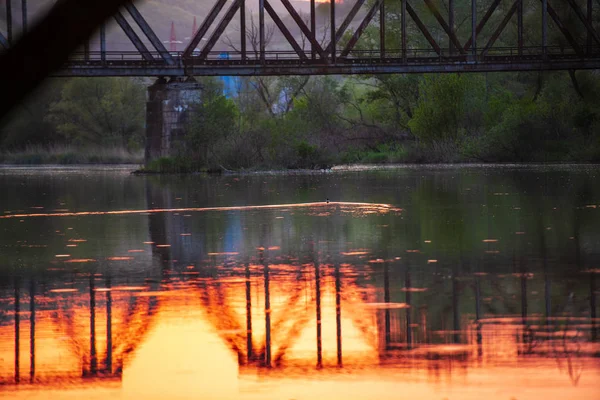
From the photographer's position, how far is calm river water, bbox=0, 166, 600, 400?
7426 millimetres

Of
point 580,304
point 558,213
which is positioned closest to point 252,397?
point 580,304

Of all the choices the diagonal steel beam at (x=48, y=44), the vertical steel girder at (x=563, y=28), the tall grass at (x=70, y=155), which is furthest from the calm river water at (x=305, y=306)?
the tall grass at (x=70, y=155)

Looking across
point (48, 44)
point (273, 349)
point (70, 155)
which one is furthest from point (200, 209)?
point (70, 155)

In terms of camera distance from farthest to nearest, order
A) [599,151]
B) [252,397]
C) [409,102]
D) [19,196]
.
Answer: [409,102]
[599,151]
[19,196]
[252,397]

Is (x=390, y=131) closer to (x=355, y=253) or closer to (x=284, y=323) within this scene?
(x=355, y=253)

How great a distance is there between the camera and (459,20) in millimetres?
80438

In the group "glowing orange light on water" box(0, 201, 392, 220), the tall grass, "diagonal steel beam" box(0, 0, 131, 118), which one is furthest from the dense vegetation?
"diagonal steel beam" box(0, 0, 131, 118)

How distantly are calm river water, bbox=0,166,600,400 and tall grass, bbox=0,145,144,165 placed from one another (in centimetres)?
5452

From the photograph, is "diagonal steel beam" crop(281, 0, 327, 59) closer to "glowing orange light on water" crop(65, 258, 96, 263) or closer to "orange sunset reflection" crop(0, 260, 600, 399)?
"glowing orange light on water" crop(65, 258, 96, 263)

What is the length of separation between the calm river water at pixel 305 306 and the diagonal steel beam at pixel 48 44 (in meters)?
4.20

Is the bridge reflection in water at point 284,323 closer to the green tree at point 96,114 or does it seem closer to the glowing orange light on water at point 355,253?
the glowing orange light on water at point 355,253

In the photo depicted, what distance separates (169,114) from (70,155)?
1018 inches

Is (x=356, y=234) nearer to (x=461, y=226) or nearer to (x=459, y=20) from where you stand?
(x=461, y=226)

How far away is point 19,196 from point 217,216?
1269cm
